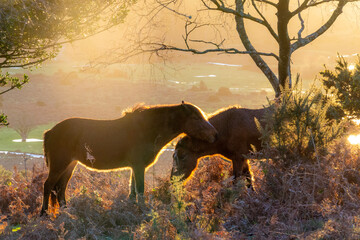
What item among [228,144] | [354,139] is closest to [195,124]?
[228,144]

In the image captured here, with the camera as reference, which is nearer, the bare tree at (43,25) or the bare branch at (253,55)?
the bare tree at (43,25)

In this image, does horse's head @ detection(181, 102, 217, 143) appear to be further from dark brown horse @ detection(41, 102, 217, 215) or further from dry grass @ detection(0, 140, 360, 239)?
dry grass @ detection(0, 140, 360, 239)

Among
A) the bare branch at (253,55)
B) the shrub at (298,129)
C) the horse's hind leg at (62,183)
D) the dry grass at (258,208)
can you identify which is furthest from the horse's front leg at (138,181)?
the bare branch at (253,55)

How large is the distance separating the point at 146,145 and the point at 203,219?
10.1 feet

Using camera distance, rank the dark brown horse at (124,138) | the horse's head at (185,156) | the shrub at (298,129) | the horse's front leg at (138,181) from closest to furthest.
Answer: the shrub at (298,129) → the horse's front leg at (138,181) → the dark brown horse at (124,138) → the horse's head at (185,156)

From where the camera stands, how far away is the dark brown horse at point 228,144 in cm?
915

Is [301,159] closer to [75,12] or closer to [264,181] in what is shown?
[264,181]

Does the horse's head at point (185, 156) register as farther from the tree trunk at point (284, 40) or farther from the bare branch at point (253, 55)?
the tree trunk at point (284, 40)

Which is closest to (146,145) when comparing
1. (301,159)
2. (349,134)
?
(301,159)

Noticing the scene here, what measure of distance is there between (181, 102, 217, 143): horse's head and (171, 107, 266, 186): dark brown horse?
2.22ft

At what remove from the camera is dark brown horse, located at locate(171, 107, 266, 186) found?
9.15 metres

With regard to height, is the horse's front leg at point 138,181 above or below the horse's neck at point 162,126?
below

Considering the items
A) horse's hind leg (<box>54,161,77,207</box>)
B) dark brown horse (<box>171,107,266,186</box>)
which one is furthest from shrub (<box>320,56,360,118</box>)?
horse's hind leg (<box>54,161,77,207</box>)

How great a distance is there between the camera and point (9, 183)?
34.5 feet
